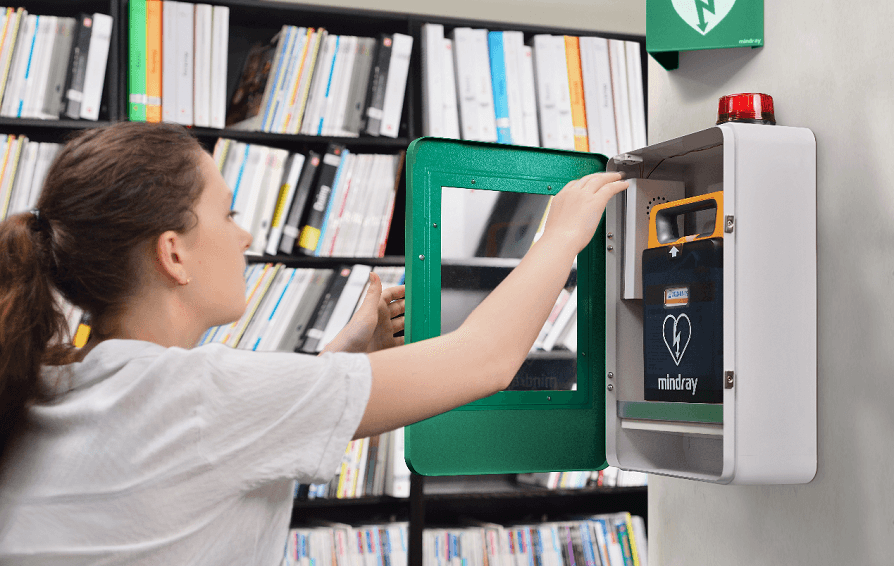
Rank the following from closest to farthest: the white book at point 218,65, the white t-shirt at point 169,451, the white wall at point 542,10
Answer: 1. the white t-shirt at point 169,451
2. the white book at point 218,65
3. the white wall at point 542,10

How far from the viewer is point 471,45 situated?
94.8 inches

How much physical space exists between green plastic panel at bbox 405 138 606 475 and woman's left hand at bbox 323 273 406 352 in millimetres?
100

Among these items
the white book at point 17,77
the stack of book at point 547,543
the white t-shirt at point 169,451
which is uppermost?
the white book at point 17,77

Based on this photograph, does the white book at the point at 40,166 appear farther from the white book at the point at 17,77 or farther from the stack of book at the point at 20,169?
the white book at the point at 17,77

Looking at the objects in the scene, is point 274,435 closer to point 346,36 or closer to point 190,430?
point 190,430

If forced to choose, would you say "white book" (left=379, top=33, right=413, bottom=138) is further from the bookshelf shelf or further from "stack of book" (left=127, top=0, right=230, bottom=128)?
"stack of book" (left=127, top=0, right=230, bottom=128)

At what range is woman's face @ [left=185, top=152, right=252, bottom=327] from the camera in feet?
3.09

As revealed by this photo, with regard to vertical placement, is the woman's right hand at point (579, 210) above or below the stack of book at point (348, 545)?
above

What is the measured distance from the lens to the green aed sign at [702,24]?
1.10m

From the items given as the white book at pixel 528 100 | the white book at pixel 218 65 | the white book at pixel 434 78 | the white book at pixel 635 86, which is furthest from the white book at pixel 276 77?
the white book at pixel 635 86

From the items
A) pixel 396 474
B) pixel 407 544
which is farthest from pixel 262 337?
pixel 407 544

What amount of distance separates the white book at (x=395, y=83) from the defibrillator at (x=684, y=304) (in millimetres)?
1379

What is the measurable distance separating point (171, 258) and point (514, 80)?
1721 mm

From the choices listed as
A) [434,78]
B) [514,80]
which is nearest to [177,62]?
[434,78]
